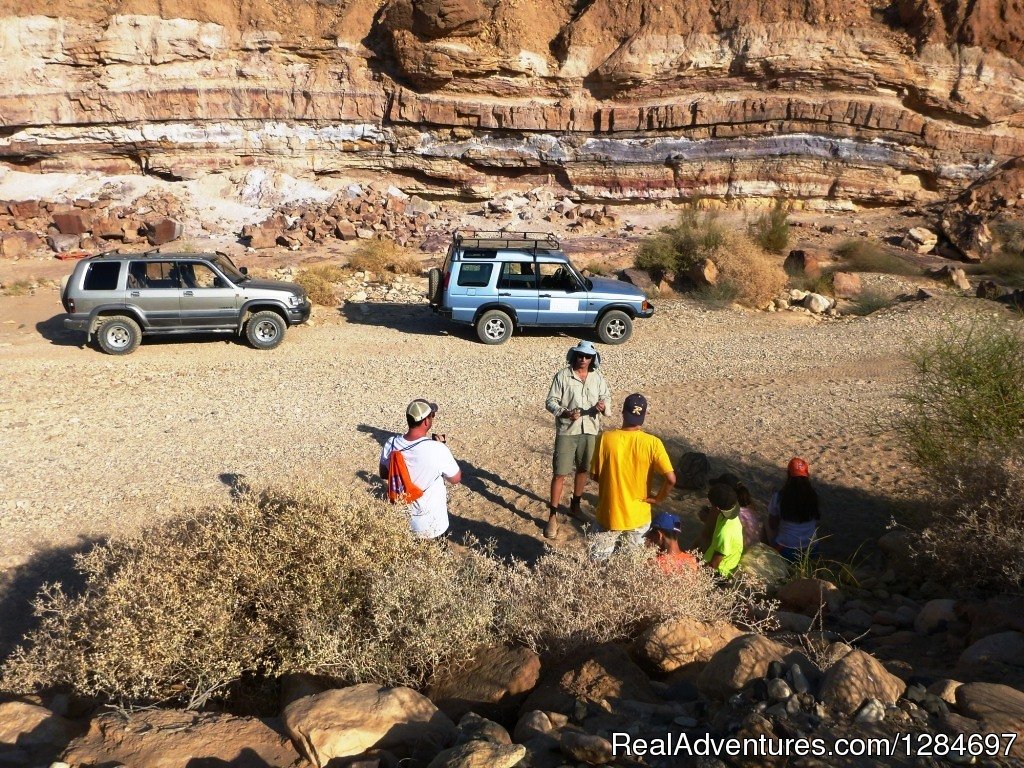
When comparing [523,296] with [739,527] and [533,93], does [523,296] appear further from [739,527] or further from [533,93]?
[533,93]

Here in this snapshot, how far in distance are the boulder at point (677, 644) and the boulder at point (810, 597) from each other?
1.50 metres

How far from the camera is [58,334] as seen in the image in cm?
1469

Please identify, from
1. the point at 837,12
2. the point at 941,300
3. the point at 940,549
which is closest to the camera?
the point at 940,549

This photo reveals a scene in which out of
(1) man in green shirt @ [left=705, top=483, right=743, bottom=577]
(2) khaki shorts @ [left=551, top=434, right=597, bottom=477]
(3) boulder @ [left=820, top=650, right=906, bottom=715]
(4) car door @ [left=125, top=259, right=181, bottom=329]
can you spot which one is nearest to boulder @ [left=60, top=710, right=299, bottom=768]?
(3) boulder @ [left=820, top=650, right=906, bottom=715]

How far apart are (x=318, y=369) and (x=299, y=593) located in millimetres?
8092

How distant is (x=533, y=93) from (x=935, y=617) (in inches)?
1084

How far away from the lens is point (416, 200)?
29.2 m

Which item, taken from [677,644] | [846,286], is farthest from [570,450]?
[846,286]

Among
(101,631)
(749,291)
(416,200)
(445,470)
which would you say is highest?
(416,200)

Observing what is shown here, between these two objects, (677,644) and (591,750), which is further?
(677,644)

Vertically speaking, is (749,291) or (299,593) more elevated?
(749,291)

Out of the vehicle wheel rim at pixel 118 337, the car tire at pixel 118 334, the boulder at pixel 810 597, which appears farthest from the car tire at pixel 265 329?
the boulder at pixel 810 597

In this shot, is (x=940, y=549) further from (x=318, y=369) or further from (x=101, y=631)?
(x=318, y=369)

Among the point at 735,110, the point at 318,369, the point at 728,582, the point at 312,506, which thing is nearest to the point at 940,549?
the point at 728,582
